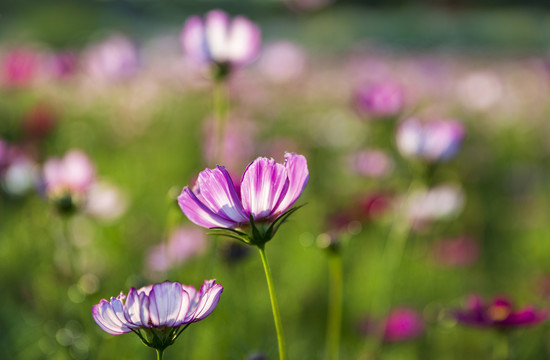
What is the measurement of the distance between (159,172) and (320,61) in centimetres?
278

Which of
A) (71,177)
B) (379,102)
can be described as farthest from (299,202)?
(71,177)

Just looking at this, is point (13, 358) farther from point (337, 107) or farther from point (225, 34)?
point (337, 107)

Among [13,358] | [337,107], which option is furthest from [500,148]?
[13,358]

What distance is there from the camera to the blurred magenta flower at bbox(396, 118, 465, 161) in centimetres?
101

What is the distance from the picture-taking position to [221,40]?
1.07 metres

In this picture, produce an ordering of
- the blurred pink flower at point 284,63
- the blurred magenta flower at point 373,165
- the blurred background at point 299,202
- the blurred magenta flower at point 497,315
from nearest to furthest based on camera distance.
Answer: the blurred magenta flower at point 497,315 < the blurred background at point 299,202 < the blurred magenta flower at point 373,165 < the blurred pink flower at point 284,63

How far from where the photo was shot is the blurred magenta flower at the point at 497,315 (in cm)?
76

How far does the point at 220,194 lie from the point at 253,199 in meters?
0.03

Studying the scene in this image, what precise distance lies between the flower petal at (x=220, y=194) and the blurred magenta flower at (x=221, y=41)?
0.48 metres

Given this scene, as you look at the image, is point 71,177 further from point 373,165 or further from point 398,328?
point 373,165

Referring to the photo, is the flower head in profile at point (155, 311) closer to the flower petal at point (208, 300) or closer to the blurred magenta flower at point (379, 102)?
the flower petal at point (208, 300)

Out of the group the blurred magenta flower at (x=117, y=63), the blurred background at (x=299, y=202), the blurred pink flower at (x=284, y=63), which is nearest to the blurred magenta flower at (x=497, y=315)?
the blurred background at (x=299, y=202)

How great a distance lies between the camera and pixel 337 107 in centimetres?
360

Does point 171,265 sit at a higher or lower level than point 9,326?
higher
